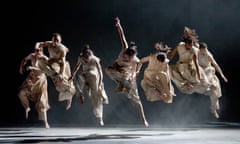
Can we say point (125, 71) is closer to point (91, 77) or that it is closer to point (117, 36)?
point (91, 77)

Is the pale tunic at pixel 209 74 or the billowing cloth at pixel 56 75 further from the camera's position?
the pale tunic at pixel 209 74

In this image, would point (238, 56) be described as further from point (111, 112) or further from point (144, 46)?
point (111, 112)

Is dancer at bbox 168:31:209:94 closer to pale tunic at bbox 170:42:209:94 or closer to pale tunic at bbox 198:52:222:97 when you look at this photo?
pale tunic at bbox 170:42:209:94

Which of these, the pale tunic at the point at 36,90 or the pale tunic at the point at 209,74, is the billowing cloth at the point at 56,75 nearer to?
the pale tunic at the point at 36,90

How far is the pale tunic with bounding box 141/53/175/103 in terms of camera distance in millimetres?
6498

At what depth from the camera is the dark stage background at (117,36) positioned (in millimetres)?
8359

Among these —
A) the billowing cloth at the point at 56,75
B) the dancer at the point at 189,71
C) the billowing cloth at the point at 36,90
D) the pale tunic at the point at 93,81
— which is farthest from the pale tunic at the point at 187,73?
the billowing cloth at the point at 36,90

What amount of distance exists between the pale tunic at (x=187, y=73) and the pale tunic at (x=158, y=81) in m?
0.27

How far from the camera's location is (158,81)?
654 cm

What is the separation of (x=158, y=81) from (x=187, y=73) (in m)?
0.50

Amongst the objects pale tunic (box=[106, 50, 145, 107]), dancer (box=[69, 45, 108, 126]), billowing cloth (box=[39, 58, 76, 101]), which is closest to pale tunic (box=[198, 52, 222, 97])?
pale tunic (box=[106, 50, 145, 107])

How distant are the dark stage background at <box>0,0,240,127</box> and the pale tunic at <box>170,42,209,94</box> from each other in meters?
1.66

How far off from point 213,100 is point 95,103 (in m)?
2.00

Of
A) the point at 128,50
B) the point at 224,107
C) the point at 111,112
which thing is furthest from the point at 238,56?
the point at 128,50
